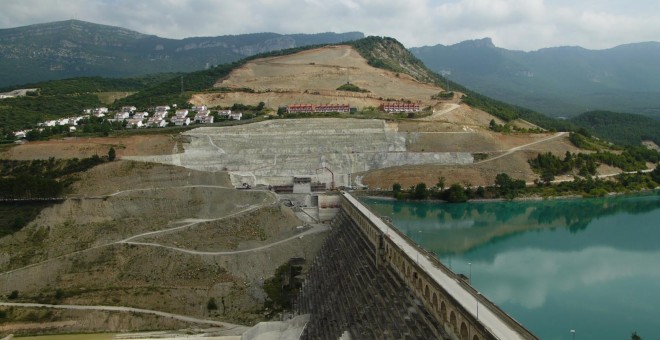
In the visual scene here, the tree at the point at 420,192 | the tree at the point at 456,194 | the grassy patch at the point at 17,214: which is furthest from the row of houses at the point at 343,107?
the grassy patch at the point at 17,214

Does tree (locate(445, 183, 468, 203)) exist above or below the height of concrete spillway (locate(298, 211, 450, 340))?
above

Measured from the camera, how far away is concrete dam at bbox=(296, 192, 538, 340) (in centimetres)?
1844

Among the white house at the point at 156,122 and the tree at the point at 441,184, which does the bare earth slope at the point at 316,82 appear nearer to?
the white house at the point at 156,122

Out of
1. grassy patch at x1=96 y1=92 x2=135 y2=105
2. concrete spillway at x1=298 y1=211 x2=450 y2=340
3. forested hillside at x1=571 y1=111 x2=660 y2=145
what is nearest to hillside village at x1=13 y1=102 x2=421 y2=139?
grassy patch at x1=96 y1=92 x2=135 y2=105

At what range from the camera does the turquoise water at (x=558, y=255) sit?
28.9 m

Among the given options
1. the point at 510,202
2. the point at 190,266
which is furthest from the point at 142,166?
the point at 510,202

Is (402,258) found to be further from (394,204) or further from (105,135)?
(105,135)

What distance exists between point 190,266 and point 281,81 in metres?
76.8

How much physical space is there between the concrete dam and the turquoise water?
726cm

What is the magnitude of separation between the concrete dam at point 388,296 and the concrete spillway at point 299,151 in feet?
87.1

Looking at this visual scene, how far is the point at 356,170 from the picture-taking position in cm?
6825

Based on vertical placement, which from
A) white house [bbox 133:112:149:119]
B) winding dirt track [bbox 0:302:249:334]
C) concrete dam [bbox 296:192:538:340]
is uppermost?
white house [bbox 133:112:149:119]

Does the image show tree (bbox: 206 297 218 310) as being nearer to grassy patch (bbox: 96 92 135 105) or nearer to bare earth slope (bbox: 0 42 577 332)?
bare earth slope (bbox: 0 42 577 332)

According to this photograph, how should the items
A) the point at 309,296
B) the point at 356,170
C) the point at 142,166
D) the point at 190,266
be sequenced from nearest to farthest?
the point at 309,296, the point at 190,266, the point at 142,166, the point at 356,170
